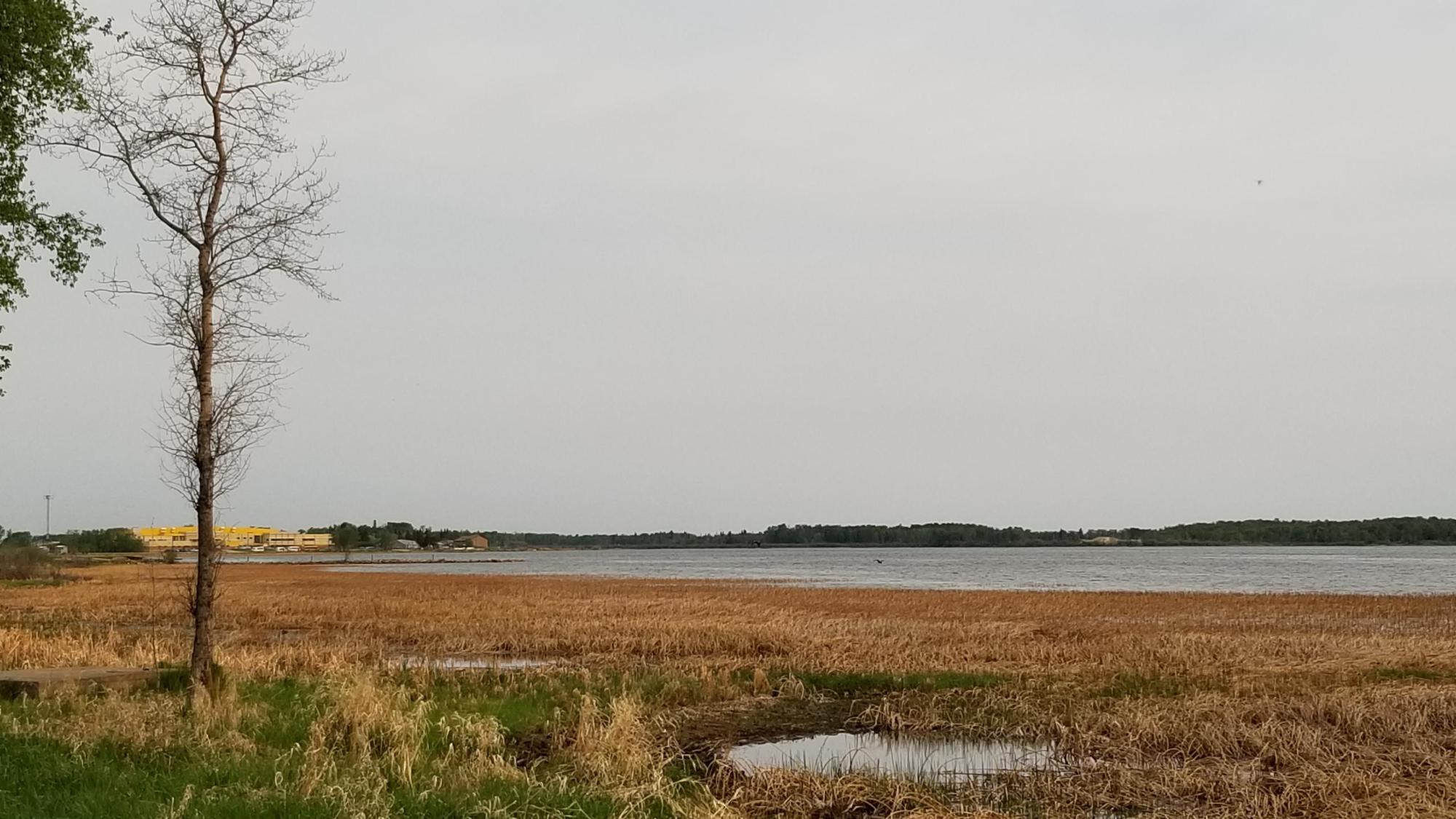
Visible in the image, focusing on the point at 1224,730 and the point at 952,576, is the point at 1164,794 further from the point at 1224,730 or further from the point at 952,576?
the point at 952,576

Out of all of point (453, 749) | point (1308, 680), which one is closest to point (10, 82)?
point (453, 749)

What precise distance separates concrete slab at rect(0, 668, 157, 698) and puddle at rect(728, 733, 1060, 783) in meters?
9.06

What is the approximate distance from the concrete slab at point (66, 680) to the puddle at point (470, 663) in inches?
216

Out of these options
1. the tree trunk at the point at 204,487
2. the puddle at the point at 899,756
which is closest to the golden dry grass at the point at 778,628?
the tree trunk at the point at 204,487

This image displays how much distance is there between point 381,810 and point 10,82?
16625 mm

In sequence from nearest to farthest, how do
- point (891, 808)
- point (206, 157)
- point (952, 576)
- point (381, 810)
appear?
1. point (381, 810)
2. point (891, 808)
3. point (206, 157)
4. point (952, 576)

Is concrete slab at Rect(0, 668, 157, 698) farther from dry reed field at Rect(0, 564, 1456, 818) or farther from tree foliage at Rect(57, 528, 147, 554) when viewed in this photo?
tree foliage at Rect(57, 528, 147, 554)

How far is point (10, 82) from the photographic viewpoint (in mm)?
Result: 18953

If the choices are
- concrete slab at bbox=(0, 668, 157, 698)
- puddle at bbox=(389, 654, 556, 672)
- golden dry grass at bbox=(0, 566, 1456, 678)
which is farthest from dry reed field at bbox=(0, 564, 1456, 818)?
concrete slab at bbox=(0, 668, 157, 698)

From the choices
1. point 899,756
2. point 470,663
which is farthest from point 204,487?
point 470,663

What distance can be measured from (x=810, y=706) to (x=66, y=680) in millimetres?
11702

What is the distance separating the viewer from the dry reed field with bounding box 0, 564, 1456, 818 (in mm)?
11719

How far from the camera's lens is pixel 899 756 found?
1538 centimetres

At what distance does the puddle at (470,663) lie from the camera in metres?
22.2
